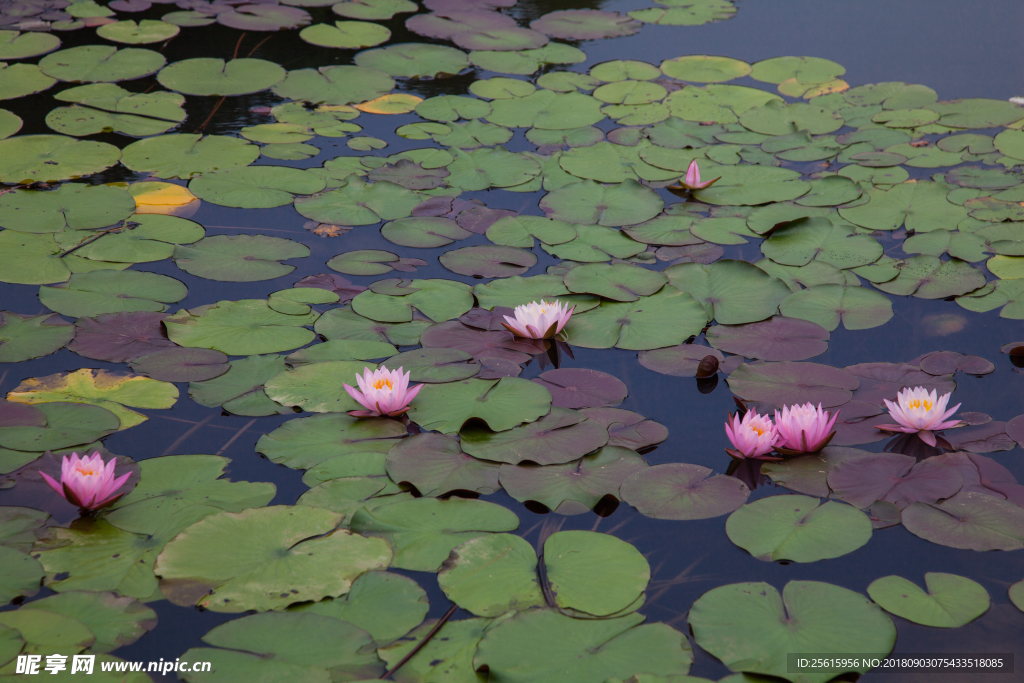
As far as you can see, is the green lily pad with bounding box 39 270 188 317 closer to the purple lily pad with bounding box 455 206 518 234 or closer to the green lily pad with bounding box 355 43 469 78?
the purple lily pad with bounding box 455 206 518 234

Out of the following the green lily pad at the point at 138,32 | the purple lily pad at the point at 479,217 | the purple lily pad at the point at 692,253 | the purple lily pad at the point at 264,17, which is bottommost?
the purple lily pad at the point at 692,253

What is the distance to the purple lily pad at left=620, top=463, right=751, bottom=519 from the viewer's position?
6.85 ft

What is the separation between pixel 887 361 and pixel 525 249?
152cm

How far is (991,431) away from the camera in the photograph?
2365 mm

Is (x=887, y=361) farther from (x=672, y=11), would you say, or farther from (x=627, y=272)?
(x=672, y=11)

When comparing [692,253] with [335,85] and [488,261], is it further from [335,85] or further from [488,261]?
[335,85]

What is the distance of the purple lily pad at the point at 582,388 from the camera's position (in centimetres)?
249

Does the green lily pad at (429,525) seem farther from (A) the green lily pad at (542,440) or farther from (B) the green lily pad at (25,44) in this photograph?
(B) the green lily pad at (25,44)

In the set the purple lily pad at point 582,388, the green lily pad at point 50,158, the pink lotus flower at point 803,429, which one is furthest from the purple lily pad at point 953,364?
the green lily pad at point 50,158

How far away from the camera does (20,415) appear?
2.34m

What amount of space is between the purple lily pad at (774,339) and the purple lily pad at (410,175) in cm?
173

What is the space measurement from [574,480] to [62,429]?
157cm

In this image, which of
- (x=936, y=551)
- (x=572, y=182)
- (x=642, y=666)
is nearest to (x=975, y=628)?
(x=936, y=551)

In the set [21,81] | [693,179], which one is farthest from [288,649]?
[21,81]
